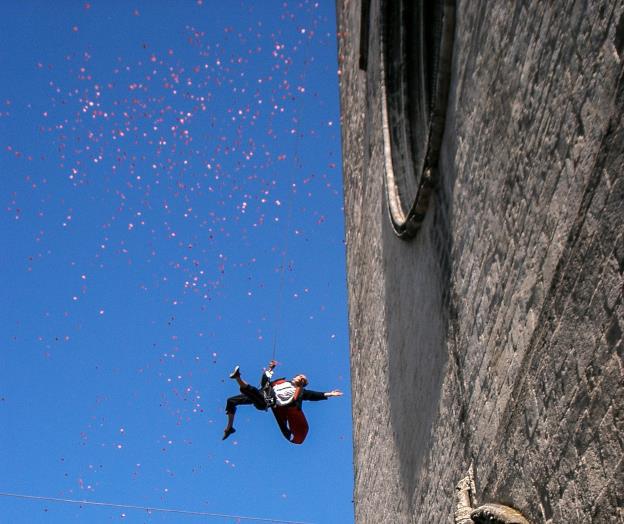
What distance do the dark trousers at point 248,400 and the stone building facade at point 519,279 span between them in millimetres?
3503

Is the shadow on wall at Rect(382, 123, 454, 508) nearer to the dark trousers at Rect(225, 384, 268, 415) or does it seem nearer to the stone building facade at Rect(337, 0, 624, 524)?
the stone building facade at Rect(337, 0, 624, 524)

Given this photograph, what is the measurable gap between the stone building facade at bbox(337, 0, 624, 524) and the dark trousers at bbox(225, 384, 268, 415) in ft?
11.5

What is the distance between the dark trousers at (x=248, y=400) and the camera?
990 cm

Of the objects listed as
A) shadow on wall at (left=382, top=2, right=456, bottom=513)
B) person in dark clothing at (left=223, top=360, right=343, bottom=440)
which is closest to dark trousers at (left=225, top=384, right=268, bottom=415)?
person in dark clothing at (left=223, top=360, right=343, bottom=440)

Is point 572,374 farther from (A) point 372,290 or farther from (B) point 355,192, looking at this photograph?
(B) point 355,192

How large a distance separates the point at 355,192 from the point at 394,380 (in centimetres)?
274

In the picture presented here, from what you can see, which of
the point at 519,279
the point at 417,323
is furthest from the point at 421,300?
the point at 519,279

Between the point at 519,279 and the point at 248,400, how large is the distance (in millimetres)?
6659

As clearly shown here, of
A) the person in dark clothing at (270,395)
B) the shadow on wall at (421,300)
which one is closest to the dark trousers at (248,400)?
the person in dark clothing at (270,395)

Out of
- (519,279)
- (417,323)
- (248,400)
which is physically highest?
(248,400)

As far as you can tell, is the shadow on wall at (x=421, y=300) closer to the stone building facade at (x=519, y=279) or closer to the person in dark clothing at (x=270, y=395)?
the stone building facade at (x=519, y=279)

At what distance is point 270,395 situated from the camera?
9.97 meters

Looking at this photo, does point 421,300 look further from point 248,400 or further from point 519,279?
point 248,400

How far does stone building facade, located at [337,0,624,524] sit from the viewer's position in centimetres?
286
